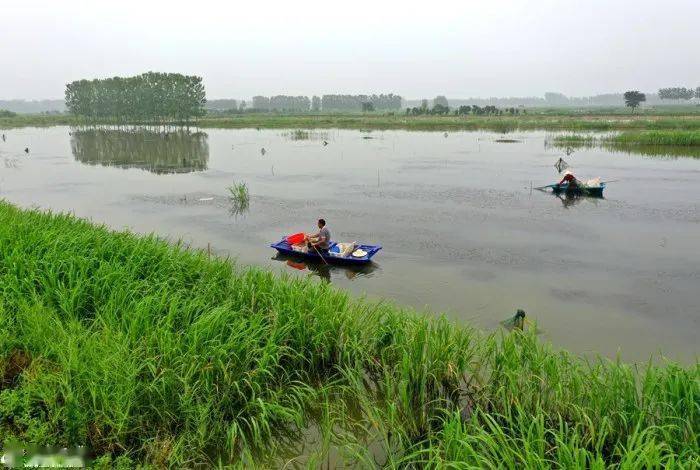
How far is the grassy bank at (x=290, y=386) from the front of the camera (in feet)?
15.9

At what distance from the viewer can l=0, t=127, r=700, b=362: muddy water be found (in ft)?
33.6

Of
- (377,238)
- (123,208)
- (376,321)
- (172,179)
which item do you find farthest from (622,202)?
(172,179)

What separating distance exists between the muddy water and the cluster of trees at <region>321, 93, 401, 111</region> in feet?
522

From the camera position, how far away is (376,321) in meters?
7.16

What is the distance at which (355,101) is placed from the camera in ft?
638

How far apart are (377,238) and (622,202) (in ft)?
39.6

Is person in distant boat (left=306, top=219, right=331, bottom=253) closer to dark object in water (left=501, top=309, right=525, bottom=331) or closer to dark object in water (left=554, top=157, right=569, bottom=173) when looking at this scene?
dark object in water (left=501, top=309, right=525, bottom=331)

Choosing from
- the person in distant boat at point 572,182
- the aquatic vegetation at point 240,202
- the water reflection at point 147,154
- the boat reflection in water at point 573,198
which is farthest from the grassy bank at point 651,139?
the aquatic vegetation at point 240,202

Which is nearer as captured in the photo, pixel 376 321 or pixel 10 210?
pixel 376 321

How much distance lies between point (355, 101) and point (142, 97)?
128 m

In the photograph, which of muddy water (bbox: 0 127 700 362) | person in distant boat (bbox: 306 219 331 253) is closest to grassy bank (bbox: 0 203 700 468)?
muddy water (bbox: 0 127 700 362)

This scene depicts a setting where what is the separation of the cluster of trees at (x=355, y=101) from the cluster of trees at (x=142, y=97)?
114293mm

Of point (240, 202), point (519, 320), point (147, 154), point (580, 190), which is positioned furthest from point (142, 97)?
point (519, 320)

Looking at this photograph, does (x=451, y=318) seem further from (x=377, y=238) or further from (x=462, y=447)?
(x=377, y=238)
